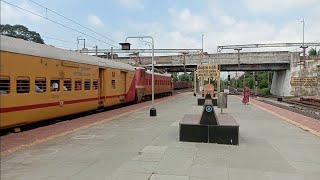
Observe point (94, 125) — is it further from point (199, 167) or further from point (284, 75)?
point (284, 75)

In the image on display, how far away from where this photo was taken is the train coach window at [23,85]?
1129 cm

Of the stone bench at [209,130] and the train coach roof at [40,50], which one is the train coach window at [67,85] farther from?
the stone bench at [209,130]

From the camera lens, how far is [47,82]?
13.2 meters

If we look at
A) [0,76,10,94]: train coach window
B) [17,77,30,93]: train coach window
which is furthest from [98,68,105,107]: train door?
[0,76,10,94]: train coach window

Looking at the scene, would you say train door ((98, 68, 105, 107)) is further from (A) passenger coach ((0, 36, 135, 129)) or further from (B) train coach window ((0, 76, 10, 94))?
(B) train coach window ((0, 76, 10, 94))

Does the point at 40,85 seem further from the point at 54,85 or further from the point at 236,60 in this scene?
the point at 236,60

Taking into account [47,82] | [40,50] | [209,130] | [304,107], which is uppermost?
[40,50]

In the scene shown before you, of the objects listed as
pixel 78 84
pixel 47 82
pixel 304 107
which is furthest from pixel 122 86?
pixel 304 107

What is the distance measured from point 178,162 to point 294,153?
3.04m

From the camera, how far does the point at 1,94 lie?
10.4 metres

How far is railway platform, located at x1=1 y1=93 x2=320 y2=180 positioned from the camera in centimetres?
666

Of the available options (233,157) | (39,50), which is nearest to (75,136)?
(39,50)

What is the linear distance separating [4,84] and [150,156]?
5057 millimetres

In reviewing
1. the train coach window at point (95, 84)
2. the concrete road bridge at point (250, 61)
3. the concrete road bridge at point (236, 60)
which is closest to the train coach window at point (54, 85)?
the train coach window at point (95, 84)
